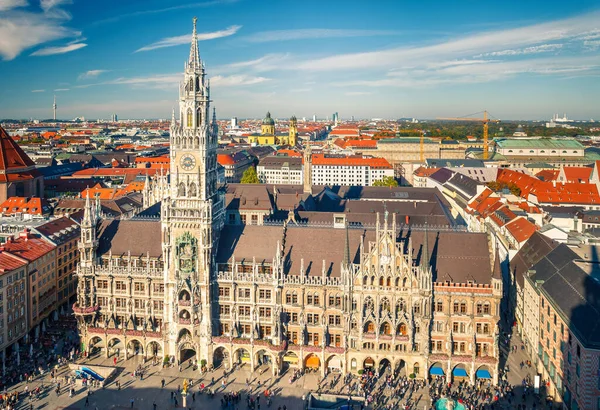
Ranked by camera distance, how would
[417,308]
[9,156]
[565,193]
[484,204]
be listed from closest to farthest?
1. [417,308]
2. [484,204]
3. [9,156]
4. [565,193]

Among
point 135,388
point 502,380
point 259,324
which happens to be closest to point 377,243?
point 259,324

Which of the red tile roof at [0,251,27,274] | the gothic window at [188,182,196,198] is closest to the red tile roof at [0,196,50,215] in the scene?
the red tile roof at [0,251,27,274]

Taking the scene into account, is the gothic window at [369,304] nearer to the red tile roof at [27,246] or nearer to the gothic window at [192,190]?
the gothic window at [192,190]

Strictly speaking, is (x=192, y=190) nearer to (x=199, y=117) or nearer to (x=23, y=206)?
(x=199, y=117)

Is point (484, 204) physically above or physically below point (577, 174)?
below

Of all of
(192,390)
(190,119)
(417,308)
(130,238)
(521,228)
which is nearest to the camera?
(192,390)

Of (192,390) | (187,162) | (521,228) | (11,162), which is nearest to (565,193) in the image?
(521,228)

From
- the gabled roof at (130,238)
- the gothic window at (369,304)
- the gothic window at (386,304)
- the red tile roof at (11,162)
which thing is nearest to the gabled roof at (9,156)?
the red tile roof at (11,162)
